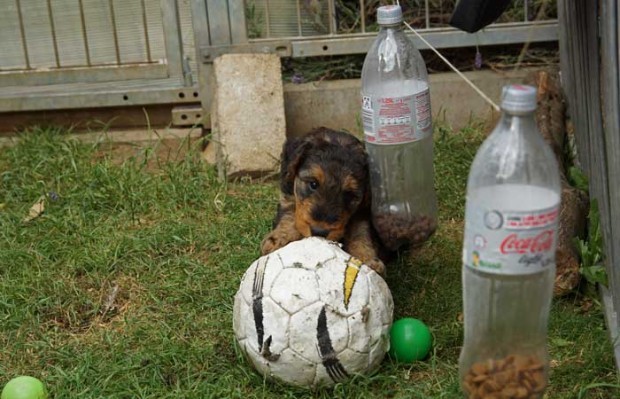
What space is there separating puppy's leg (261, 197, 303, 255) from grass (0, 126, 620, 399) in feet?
1.41

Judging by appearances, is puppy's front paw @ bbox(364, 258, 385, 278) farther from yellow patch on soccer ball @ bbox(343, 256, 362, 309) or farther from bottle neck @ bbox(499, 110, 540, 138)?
bottle neck @ bbox(499, 110, 540, 138)

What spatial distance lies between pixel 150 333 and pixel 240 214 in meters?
1.49

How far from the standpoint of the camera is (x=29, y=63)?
770 cm

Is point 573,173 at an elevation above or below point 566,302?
above

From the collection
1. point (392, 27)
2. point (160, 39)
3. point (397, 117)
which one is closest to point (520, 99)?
point (397, 117)

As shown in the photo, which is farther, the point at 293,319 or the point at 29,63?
the point at 29,63

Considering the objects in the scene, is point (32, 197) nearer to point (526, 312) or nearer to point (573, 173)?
point (573, 173)

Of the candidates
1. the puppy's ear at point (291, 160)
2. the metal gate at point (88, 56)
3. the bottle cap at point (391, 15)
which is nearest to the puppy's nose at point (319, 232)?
the puppy's ear at point (291, 160)

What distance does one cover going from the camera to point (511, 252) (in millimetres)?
3256

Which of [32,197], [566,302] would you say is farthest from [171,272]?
[566,302]

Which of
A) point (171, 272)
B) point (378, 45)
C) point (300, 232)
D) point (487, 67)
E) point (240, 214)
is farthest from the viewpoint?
point (487, 67)

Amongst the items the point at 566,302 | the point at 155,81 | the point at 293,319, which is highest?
the point at 155,81

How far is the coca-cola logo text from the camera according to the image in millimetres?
3240

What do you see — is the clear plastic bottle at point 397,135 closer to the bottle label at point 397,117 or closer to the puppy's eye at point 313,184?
the bottle label at point 397,117
